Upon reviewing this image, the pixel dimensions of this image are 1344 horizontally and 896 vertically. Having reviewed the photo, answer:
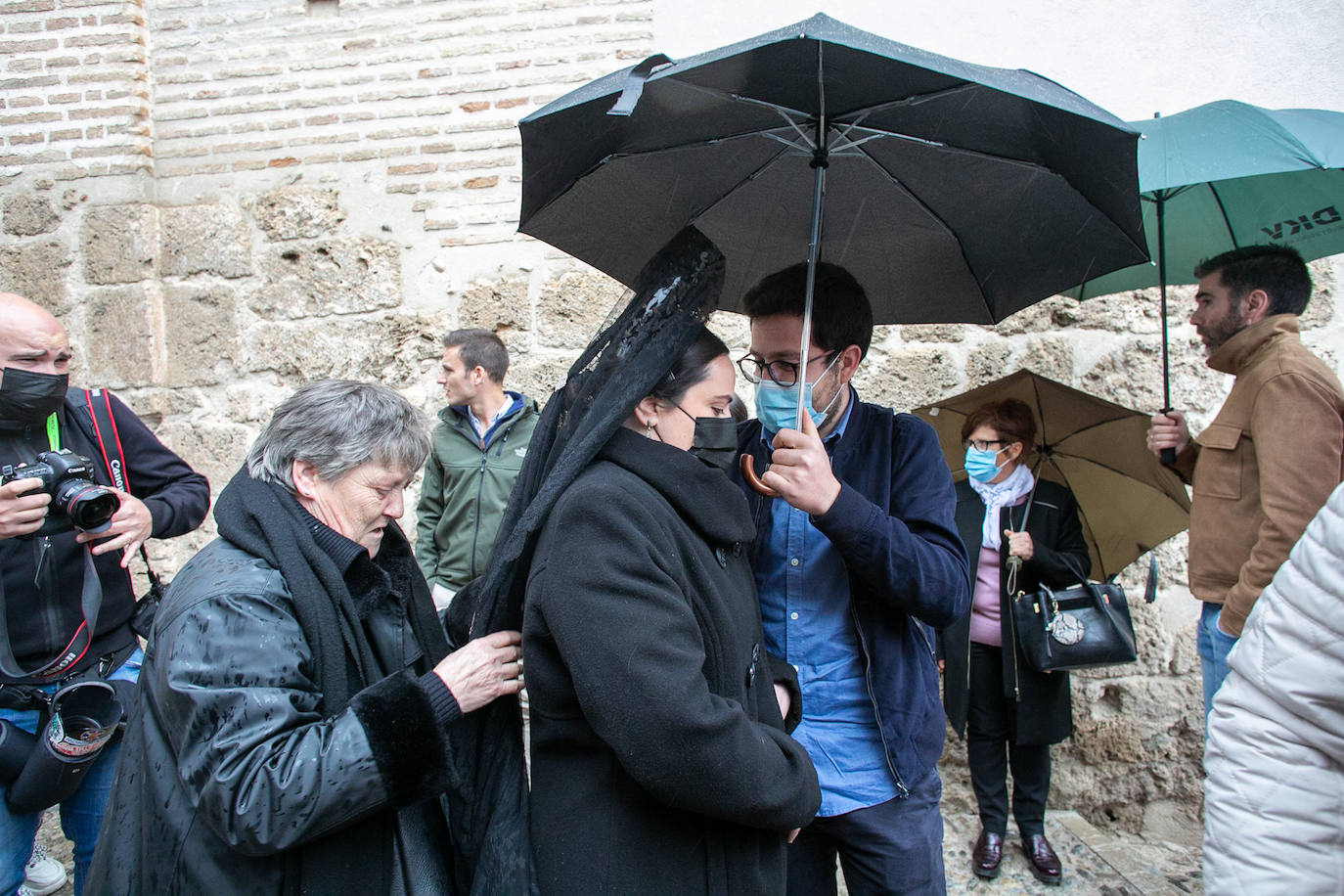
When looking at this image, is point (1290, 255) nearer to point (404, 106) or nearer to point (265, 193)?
point (404, 106)

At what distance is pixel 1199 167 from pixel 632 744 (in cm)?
227

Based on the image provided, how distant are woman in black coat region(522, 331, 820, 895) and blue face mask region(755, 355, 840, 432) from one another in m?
0.35

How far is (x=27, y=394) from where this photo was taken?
2236mm

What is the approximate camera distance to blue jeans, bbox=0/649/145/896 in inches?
83.1

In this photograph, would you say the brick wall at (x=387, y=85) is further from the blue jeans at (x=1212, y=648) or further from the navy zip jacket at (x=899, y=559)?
the blue jeans at (x=1212, y=648)

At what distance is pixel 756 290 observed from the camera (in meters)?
1.98

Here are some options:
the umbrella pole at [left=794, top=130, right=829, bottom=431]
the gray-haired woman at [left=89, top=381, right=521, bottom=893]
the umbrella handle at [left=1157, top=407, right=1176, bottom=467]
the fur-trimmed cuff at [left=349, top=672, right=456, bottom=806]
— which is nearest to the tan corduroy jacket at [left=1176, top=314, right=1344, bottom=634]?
the umbrella handle at [left=1157, top=407, right=1176, bottom=467]

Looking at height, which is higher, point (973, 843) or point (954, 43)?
point (954, 43)

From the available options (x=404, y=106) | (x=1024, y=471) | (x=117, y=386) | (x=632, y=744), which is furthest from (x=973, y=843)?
(x=117, y=386)

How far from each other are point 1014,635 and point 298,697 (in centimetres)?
256

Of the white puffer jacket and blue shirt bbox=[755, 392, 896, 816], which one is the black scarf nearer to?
blue shirt bbox=[755, 392, 896, 816]

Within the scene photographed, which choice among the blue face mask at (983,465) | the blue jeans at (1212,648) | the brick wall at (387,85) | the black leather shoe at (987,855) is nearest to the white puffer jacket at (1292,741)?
the blue jeans at (1212,648)

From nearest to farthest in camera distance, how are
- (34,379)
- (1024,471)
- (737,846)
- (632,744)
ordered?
(632,744)
(737,846)
(34,379)
(1024,471)

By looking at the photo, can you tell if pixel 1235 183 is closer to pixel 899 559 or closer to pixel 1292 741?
pixel 899 559
